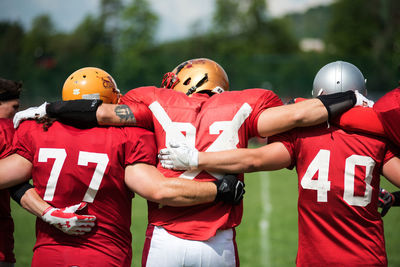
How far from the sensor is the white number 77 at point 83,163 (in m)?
3.14

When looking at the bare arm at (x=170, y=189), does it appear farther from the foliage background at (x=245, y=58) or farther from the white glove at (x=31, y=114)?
the foliage background at (x=245, y=58)

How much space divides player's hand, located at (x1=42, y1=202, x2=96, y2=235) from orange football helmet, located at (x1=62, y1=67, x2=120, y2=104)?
3.05 feet

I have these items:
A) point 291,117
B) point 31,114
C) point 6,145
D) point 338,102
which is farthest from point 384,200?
point 6,145

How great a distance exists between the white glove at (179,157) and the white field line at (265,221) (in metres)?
4.78

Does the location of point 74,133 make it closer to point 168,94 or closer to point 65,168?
point 65,168

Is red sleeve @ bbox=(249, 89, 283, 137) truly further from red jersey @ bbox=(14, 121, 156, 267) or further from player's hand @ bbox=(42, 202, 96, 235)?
player's hand @ bbox=(42, 202, 96, 235)

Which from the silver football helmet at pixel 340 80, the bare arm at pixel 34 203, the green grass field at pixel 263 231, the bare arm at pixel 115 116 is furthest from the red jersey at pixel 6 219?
the green grass field at pixel 263 231

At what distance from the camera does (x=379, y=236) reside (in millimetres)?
3152

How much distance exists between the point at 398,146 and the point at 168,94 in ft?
5.70

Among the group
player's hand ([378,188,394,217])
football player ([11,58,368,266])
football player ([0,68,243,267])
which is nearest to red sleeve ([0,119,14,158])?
football player ([0,68,243,267])

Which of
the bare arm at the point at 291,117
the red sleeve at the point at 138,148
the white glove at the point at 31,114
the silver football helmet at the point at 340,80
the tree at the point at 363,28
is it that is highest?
the tree at the point at 363,28

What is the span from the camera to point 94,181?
3.16m

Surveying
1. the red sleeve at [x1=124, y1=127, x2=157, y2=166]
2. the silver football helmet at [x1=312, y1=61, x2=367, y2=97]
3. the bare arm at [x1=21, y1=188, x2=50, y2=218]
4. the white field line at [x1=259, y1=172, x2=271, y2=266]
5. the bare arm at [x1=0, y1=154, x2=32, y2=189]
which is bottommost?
the white field line at [x1=259, y1=172, x2=271, y2=266]

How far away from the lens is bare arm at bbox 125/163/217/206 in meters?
3.02
